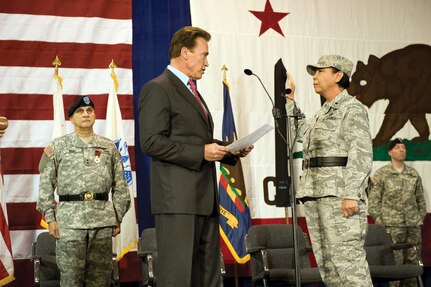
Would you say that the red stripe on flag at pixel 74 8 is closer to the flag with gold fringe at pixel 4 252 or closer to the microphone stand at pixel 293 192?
the flag with gold fringe at pixel 4 252

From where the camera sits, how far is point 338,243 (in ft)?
12.4

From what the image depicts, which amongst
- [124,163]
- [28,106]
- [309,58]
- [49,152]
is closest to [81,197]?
[49,152]

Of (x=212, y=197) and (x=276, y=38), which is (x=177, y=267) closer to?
A: (x=212, y=197)

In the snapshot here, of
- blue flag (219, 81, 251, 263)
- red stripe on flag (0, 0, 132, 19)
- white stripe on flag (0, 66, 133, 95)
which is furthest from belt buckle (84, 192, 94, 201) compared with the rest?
red stripe on flag (0, 0, 132, 19)

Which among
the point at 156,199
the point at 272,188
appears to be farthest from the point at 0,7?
the point at 156,199

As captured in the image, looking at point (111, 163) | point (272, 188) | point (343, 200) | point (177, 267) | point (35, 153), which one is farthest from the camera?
point (272, 188)

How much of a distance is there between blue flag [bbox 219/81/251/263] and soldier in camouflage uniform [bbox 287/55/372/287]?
236 centimetres

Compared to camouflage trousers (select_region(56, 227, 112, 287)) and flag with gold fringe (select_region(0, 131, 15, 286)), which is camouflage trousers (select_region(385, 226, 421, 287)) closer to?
camouflage trousers (select_region(56, 227, 112, 287))

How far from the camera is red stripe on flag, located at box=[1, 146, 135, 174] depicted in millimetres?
6000

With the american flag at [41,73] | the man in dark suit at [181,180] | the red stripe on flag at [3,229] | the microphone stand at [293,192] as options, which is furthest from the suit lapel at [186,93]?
the american flag at [41,73]

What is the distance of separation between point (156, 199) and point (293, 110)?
1.31 metres

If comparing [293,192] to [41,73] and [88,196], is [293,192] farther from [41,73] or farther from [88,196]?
[41,73]

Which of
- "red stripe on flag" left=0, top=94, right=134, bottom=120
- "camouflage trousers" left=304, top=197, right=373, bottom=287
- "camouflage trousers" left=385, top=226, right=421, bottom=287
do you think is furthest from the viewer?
"camouflage trousers" left=385, top=226, right=421, bottom=287

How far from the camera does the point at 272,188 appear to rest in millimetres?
6906
